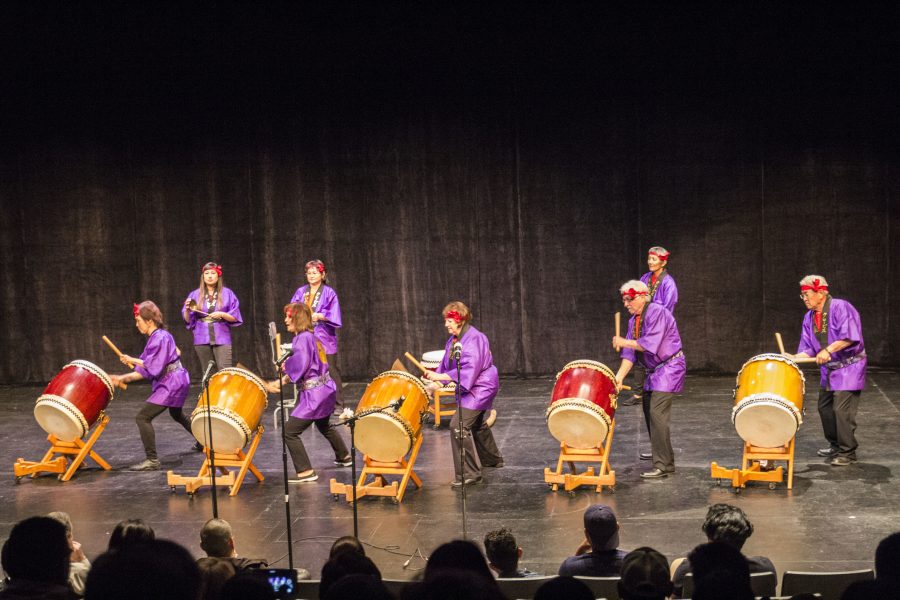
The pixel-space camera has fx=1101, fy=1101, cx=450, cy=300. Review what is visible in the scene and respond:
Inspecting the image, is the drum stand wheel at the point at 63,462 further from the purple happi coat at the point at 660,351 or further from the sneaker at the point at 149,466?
the purple happi coat at the point at 660,351

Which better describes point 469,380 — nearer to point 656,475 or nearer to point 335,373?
point 656,475

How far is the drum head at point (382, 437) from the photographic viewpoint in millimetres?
7629

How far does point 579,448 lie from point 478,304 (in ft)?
13.8

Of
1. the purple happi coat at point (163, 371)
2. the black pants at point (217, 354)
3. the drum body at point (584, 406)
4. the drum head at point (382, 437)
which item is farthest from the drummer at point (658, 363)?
the black pants at point (217, 354)

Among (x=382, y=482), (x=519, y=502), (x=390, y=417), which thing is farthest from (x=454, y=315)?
(x=519, y=502)

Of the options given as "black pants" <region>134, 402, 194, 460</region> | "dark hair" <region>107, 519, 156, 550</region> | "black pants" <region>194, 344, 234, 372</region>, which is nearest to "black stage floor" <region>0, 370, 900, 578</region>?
"black pants" <region>134, 402, 194, 460</region>

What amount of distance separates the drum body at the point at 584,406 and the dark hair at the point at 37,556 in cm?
503

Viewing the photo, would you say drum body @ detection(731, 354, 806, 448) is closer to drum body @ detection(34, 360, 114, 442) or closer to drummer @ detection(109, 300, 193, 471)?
drummer @ detection(109, 300, 193, 471)

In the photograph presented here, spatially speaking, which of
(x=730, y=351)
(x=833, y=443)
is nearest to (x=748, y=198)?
(x=730, y=351)

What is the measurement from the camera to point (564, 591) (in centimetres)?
274

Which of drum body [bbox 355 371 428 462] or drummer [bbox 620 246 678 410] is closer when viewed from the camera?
drum body [bbox 355 371 428 462]

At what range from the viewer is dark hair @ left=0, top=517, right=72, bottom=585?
3061 mm

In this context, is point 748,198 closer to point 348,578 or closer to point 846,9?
point 846,9

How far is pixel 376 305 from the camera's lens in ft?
40.3
